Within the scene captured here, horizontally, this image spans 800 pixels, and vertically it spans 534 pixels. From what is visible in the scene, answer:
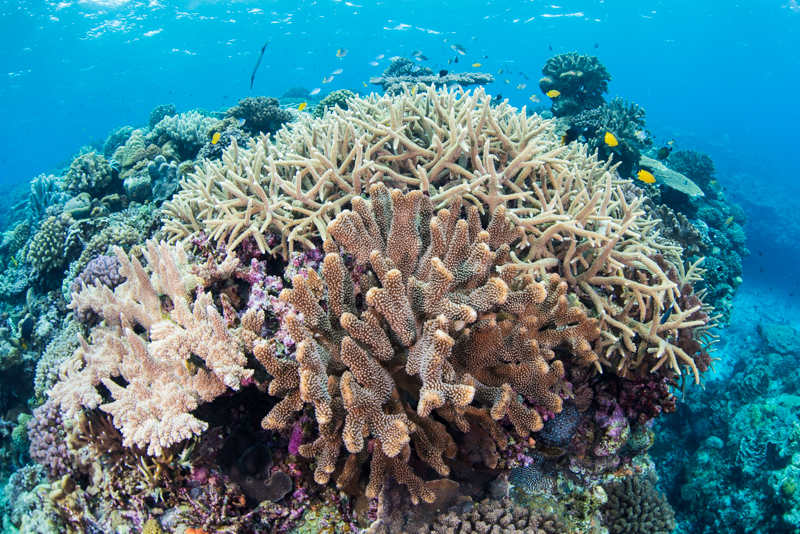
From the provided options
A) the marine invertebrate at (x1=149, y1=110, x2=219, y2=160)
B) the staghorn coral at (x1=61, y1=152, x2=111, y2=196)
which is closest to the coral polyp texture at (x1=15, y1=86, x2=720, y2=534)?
the marine invertebrate at (x1=149, y1=110, x2=219, y2=160)

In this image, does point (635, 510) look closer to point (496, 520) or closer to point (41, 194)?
point (496, 520)

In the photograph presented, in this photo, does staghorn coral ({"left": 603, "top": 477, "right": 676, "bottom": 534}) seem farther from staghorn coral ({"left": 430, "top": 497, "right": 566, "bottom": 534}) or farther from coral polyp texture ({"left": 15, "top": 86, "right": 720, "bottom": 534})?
staghorn coral ({"left": 430, "top": 497, "right": 566, "bottom": 534})

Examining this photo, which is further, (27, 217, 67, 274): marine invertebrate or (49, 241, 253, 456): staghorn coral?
(27, 217, 67, 274): marine invertebrate

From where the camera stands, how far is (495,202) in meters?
3.08

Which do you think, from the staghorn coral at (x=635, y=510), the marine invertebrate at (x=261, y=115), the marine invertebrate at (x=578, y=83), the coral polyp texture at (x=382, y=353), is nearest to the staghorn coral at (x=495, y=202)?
the coral polyp texture at (x=382, y=353)

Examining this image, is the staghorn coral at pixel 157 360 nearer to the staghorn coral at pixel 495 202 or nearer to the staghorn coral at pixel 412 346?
the staghorn coral at pixel 412 346

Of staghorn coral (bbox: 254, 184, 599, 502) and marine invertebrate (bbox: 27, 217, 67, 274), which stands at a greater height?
staghorn coral (bbox: 254, 184, 599, 502)

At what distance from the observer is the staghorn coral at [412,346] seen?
1.91 metres

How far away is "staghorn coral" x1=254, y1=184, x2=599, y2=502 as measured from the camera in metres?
1.91

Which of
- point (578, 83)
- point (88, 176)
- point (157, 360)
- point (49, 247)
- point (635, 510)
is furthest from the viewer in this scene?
point (578, 83)

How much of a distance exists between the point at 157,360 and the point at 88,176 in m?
8.86

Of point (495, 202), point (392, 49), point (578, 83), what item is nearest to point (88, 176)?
point (495, 202)

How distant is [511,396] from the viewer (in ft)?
7.30

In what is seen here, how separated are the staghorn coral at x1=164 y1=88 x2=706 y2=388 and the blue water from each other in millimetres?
14102
